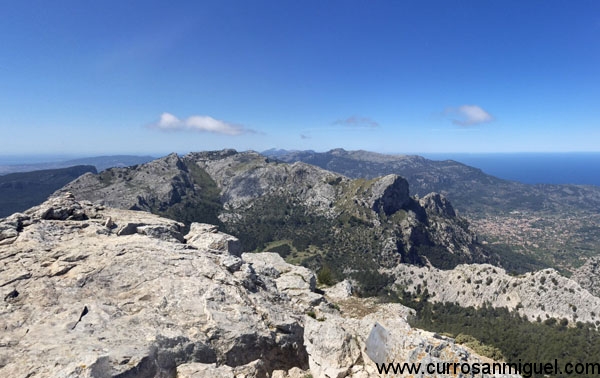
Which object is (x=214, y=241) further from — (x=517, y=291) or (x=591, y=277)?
(x=591, y=277)

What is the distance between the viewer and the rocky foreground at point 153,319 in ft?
43.7

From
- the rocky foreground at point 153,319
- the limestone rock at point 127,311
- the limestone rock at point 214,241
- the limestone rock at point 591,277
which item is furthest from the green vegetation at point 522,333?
the limestone rock at point 591,277

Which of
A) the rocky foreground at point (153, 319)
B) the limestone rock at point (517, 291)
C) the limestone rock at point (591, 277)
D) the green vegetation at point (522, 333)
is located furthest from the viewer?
the limestone rock at point (591, 277)

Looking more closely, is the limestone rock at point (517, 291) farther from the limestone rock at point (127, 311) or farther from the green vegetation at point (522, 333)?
the limestone rock at point (127, 311)

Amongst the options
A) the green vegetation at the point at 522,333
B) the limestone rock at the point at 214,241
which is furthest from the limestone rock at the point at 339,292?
the green vegetation at the point at 522,333

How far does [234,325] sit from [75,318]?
27.7ft

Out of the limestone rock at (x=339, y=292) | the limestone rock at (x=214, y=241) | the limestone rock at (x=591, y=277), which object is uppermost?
the limestone rock at (x=214, y=241)

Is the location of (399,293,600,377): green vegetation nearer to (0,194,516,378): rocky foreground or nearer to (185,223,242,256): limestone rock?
(185,223,242,256): limestone rock

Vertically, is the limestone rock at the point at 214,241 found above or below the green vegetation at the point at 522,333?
above

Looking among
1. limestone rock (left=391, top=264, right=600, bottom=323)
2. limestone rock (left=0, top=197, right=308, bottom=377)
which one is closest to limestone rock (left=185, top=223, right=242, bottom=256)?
limestone rock (left=0, top=197, right=308, bottom=377)

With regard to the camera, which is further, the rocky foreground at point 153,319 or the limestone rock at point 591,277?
the limestone rock at point 591,277

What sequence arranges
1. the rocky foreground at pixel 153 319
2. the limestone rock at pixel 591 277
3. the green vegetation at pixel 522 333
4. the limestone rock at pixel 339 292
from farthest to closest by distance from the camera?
the limestone rock at pixel 591 277
the green vegetation at pixel 522 333
the limestone rock at pixel 339 292
the rocky foreground at pixel 153 319

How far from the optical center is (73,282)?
A: 1891cm

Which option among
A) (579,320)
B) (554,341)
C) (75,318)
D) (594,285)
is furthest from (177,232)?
(594,285)
